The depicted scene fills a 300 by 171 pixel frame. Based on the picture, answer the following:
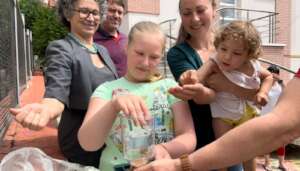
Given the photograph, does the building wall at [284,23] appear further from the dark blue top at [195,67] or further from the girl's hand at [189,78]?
the girl's hand at [189,78]

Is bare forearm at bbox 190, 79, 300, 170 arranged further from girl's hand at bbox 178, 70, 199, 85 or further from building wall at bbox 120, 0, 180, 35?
building wall at bbox 120, 0, 180, 35

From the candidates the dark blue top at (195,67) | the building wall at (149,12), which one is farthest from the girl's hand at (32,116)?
the building wall at (149,12)

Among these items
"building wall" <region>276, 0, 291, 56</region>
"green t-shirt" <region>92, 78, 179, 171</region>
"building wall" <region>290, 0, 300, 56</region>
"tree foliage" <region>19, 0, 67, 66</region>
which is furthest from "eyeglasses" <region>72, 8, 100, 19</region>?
"building wall" <region>290, 0, 300, 56</region>

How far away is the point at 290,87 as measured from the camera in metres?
1.59

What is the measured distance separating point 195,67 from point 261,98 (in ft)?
1.25

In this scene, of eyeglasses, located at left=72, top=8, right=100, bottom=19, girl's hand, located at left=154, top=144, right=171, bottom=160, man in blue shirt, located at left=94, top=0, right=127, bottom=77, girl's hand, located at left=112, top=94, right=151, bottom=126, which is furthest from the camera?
man in blue shirt, located at left=94, top=0, right=127, bottom=77

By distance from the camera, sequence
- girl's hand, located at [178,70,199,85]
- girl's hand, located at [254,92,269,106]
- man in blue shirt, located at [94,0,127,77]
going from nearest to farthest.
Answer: girl's hand, located at [178,70,199,85] → girl's hand, located at [254,92,269,106] → man in blue shirt, located at [94,0,127,77]

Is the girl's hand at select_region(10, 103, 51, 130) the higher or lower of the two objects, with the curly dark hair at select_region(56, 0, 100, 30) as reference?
lower

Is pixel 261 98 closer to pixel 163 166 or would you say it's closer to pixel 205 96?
pixel 205 96

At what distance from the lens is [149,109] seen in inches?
72.8

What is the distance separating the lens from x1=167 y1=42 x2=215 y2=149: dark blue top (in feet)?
7.29

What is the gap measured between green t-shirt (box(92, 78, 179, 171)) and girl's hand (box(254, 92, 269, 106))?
0.51 metres

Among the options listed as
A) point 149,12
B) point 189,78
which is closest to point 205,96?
point 189,78

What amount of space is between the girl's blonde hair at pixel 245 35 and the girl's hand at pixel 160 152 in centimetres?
75
